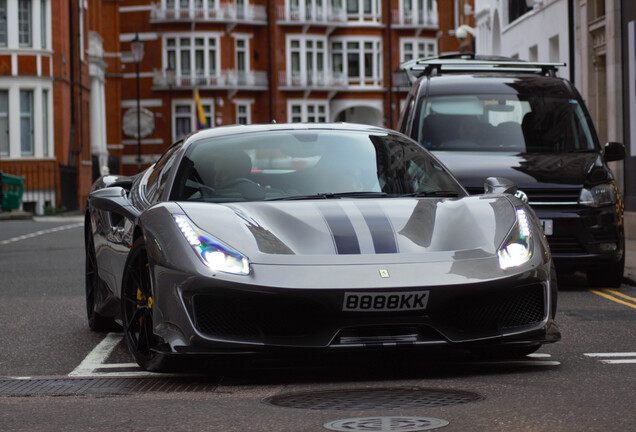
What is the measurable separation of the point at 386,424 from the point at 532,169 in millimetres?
8032

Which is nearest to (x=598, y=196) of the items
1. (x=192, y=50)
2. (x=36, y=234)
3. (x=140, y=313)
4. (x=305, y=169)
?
(x=305, y=169)

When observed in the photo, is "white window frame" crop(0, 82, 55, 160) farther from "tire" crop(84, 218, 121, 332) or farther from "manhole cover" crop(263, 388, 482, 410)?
"manhole cover" crop(263, 388, 482, 410)

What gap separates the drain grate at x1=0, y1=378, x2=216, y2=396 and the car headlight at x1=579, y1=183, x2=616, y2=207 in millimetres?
6690

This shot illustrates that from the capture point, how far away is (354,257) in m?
6.79

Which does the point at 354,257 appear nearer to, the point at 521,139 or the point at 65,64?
the point at 521,139

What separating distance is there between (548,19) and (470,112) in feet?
73.8

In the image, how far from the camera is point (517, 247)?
7.13 m

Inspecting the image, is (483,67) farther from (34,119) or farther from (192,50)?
(192,50)

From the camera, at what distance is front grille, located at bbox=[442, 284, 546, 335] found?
6.87 meters

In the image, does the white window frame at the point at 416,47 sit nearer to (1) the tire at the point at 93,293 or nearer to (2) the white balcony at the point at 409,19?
(2) the white balcony at the point at 409,19

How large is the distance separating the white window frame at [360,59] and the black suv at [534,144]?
71.6 meters

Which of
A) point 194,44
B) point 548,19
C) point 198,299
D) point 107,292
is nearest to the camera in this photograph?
point 198,299

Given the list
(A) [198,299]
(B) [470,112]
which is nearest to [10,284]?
(B) [470,112]

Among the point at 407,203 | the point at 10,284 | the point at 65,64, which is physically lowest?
the point at 10,284
